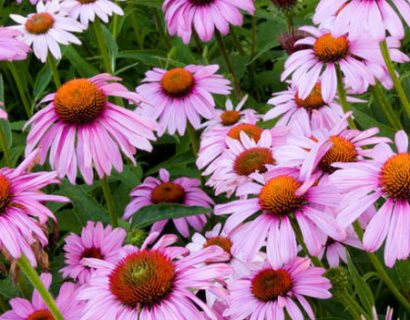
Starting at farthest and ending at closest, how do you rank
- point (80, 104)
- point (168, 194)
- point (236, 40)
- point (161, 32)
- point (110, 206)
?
1. point (161, 32)
2. point (236, 40)
3. point (168, 194)
4. point (110, 206)
5. point (80, 104)

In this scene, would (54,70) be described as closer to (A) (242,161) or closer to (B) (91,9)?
(B) (91,9)

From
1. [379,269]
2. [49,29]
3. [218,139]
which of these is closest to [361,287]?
[379,269]

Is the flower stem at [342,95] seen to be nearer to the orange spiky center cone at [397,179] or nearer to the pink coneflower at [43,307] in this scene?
the orange spiky center cone at [397,179]

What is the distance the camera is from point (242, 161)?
1.19 metres

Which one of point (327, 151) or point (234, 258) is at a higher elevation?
point (327, 151)

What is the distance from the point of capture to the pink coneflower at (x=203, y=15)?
5.29 feet

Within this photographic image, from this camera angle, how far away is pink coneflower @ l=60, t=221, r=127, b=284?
1.33m

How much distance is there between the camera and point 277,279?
988 mm

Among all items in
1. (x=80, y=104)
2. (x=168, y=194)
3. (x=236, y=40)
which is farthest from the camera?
(x=236, y=40)

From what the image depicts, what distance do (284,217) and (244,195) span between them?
184 mm

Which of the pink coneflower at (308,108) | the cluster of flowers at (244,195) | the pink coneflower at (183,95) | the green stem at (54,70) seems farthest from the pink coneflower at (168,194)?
the green stem at (54,70)

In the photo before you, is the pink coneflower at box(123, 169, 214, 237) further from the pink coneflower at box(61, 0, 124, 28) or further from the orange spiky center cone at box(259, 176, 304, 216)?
the orange spiky center cone at box(259, 176, 304, 216)

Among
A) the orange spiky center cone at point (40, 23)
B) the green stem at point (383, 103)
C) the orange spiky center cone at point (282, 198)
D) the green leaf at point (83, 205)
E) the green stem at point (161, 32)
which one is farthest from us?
the green stem at point (161, 32)

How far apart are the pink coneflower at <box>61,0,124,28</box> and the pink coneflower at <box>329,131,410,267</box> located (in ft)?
3.32
